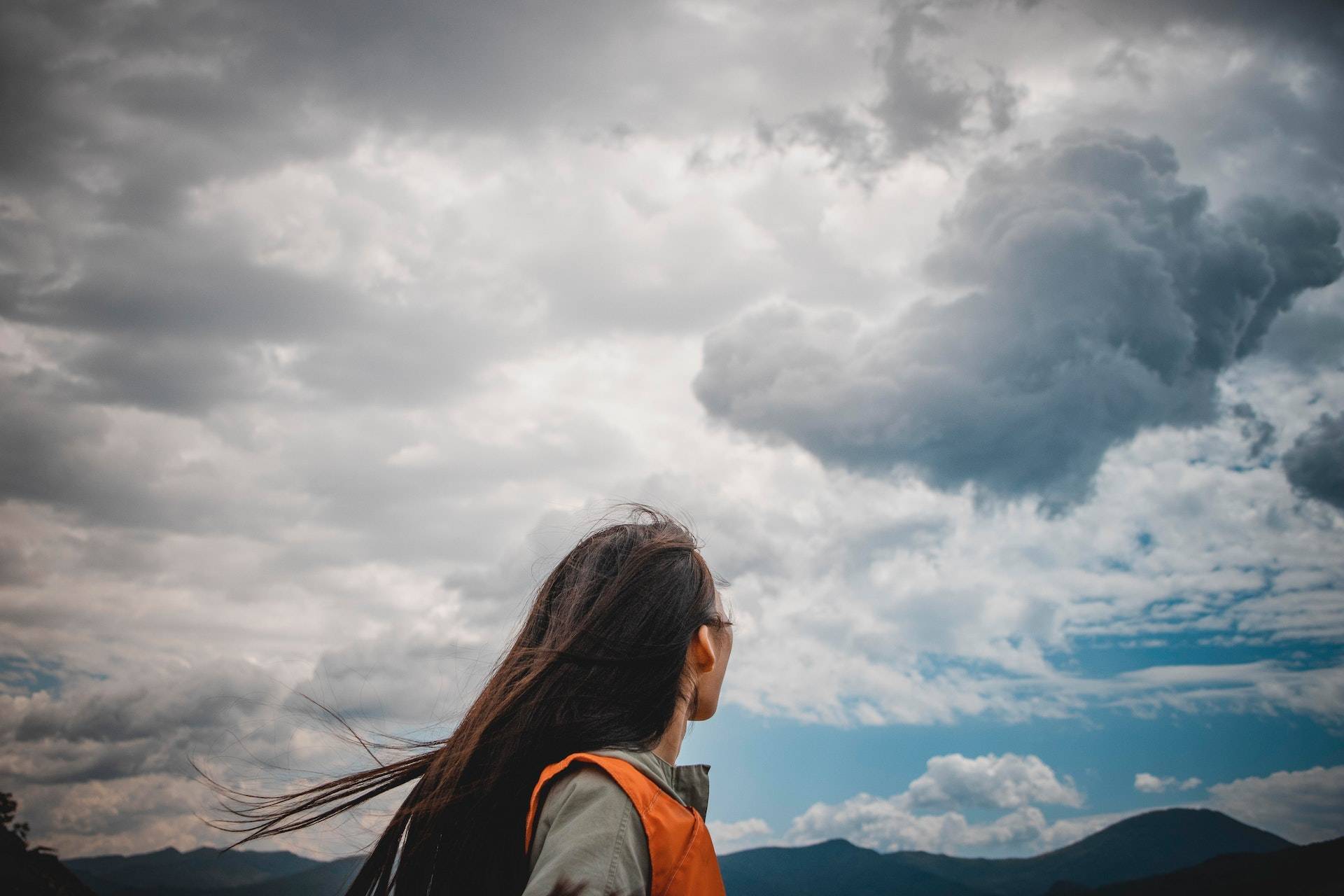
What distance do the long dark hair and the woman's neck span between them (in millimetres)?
46

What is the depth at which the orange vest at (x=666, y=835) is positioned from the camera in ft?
8.45

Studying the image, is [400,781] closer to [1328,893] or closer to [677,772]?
[677,772]

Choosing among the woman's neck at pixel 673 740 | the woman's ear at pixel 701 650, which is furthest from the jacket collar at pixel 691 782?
the woman's ear at pixel 701 650

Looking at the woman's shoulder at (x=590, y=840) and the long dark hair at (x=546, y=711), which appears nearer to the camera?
the woman's shoulder at (x=590, y=840)

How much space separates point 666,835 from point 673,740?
1.19 metres

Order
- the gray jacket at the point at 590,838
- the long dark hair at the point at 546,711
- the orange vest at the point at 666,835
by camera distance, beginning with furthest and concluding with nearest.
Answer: the long dark hair at the point at 546,711 → the orange vest at the point at 666,835 → the gray jacket at the point at 590,838

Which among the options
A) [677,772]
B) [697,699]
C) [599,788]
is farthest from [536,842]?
[697,699]

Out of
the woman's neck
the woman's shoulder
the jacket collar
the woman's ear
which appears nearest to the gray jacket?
the woman's shoulder

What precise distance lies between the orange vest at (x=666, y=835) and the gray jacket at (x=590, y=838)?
0.03m

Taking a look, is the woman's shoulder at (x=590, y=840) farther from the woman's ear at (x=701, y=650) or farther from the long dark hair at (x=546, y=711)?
the woman's ear at (x=701, y=650)

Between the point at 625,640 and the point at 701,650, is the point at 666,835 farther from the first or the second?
the point at 701,650

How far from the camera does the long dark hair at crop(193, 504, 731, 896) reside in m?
3.31

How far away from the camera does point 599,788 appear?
261 cm

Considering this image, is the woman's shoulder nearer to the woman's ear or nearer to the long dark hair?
the long dark hair
